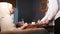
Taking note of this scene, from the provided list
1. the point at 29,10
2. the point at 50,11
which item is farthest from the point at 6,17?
the point at 50,11

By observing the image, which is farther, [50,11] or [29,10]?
[29,10]

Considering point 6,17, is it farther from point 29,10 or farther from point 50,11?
point 50,11

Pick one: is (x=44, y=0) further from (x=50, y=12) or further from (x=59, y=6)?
(x=59, y=6)

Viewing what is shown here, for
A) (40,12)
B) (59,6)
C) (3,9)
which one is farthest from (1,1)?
(59,6)

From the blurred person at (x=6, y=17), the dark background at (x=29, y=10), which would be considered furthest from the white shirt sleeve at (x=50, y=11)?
the blurred person at (x=6, y=17)

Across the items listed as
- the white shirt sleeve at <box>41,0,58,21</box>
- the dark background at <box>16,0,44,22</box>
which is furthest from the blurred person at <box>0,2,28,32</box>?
the white shirt sleeve at <box>41,0,58,21</box>

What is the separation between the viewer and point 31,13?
203 cm

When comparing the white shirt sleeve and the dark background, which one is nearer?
the white shirt sleeve

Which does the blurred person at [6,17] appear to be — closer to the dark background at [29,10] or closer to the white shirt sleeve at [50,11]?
the dark background at [29,10]

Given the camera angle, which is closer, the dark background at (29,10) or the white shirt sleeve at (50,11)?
the white shirt sleeve at (50,11)

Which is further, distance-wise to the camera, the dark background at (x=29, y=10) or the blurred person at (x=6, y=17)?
the dark background at (x=29, y=10)

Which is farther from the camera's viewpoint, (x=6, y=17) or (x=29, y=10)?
(x=29, y=10)

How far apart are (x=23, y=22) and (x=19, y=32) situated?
79 cm

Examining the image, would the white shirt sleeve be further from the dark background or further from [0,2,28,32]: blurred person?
[0,2,28,32]: blurred person
